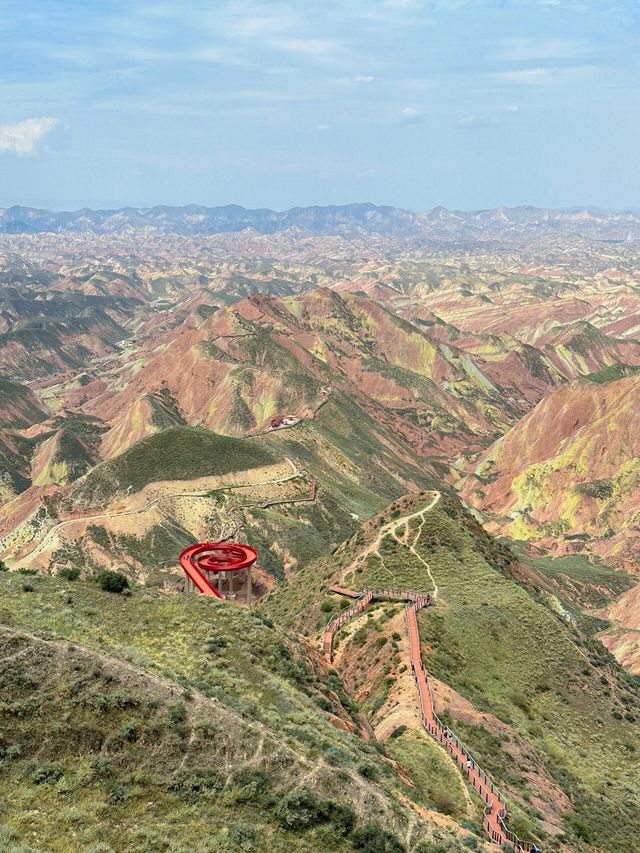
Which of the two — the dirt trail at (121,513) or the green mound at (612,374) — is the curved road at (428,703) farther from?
the green mound at (612,374)

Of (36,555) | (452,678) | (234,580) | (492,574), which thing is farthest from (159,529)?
(452,678)

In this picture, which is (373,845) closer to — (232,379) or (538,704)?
(538,704)

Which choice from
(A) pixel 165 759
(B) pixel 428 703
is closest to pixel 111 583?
(A) pixel 165 759

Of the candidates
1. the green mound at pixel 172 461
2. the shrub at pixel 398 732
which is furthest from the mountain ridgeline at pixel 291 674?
the green mound at pixel 172 461

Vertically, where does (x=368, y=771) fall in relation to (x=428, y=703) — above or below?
above

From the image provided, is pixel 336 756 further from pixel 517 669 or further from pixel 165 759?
A: pixel 517 669

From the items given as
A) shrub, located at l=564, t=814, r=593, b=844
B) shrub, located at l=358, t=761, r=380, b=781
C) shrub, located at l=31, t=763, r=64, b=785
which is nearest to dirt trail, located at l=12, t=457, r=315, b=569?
shrub, located at l=564, t=814, r=593, b=844
